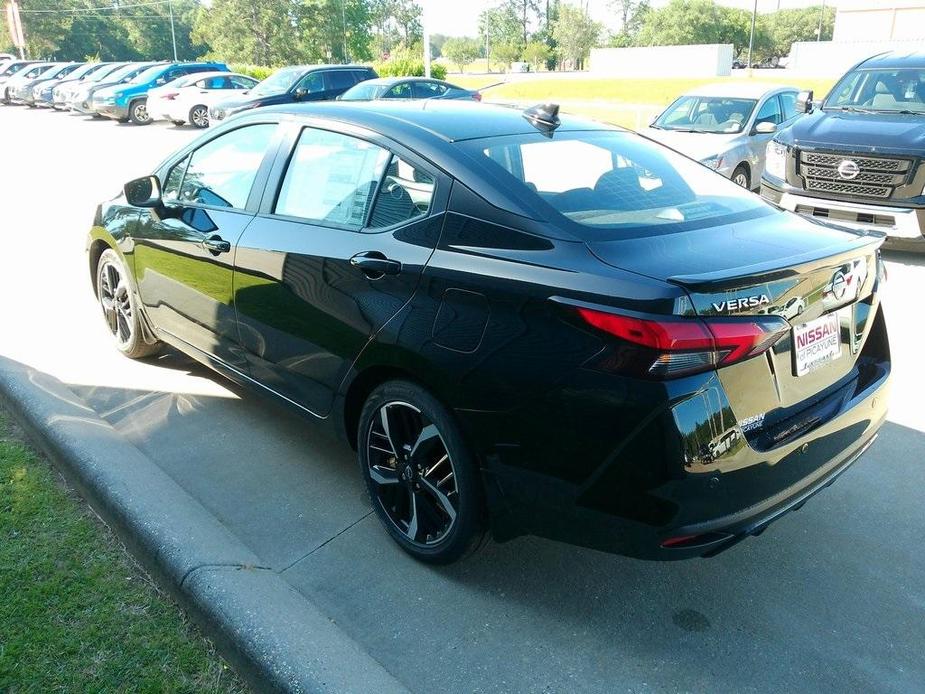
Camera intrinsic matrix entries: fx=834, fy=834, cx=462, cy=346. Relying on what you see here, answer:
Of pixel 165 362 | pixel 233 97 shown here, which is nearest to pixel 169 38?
pixel 233 97

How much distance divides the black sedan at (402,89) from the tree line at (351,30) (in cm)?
4663

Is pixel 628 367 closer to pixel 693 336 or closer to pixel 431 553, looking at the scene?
pixel 693 336

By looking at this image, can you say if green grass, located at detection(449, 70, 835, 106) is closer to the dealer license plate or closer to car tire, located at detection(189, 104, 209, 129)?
car tire, located at detection(189, 104, 209, 129)

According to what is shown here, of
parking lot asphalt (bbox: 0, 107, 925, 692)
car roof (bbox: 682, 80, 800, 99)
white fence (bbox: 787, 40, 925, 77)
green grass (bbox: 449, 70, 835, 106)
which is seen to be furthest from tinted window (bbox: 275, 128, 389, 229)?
white fence (bbox: 787, 40, 925, 77)

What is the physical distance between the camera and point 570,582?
3197mm

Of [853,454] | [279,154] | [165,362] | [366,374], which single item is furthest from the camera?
[165,362]

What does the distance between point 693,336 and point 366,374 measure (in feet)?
4.63

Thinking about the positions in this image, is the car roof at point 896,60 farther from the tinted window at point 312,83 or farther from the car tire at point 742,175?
the tinted window at point 312,83

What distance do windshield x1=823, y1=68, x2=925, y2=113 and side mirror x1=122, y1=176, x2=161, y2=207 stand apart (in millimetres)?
7393

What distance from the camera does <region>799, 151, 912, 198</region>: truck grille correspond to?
301 inches

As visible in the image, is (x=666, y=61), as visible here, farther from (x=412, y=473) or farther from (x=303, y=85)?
(x=412, y=473)

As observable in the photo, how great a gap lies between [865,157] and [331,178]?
6106mm

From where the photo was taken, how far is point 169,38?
96.8m

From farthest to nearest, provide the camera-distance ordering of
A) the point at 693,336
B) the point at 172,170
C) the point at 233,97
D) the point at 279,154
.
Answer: the point at 233,97 < the point at 172,170 < the point at 279,154 < the point at 693,336
